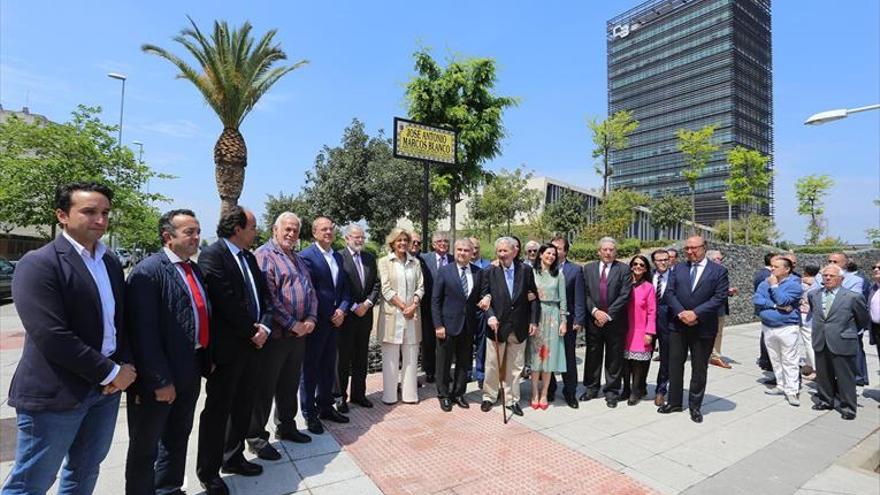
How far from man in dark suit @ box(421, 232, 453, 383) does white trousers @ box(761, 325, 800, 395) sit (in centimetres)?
447

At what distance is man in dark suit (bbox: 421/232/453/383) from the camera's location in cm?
588

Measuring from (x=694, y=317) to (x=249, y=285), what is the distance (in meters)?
4.57

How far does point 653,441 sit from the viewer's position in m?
4.45

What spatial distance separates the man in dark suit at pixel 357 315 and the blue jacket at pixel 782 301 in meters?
5.24

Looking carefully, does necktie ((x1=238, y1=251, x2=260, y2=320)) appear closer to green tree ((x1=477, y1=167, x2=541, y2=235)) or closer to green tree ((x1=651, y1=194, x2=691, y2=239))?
green tree ((x1=477, y1=167, x2=541, y2=235))

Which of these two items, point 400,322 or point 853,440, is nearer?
point 853,440

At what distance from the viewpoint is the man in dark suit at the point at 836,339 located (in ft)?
17.6

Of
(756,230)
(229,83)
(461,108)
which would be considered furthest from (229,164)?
(756,230)

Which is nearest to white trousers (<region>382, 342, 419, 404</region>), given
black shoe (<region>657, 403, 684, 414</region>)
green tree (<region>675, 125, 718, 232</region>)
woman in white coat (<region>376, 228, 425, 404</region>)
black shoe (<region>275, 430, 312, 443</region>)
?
woman in white coat (<region>376, 228, 425, 404</region>)

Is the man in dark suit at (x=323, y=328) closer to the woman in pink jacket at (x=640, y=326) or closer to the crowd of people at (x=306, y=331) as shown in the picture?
the crowd of people at (x=306, y=331)

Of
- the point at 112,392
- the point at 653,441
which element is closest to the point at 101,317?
the point at 112,392

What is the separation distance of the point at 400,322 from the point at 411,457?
5.40ft

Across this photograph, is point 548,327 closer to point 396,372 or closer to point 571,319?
point 571,319

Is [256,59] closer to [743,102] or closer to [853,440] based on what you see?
[853,440]
